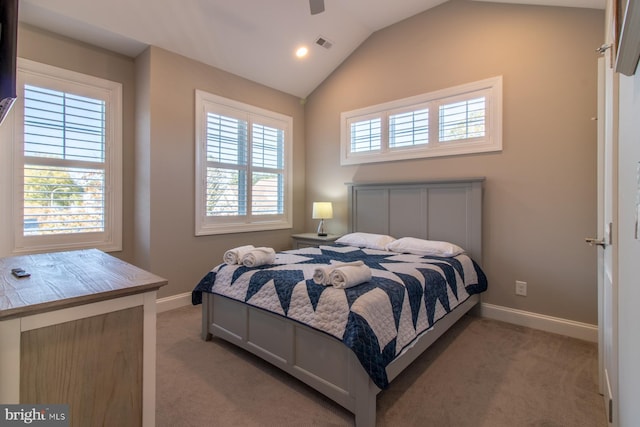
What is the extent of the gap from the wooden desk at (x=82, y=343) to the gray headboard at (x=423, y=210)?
2.82 m

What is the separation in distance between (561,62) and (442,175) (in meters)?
1.37

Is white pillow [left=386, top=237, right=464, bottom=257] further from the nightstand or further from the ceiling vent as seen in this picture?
the ceiling vent

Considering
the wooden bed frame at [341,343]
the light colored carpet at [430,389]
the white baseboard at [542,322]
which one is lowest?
the light colored carpet at [430,389]

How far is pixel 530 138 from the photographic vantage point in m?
2.79

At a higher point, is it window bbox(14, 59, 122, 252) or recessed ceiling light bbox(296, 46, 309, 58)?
recessed ceiling light bbox(296, 46, 309, 58)

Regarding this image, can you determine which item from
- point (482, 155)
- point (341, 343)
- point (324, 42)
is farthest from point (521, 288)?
point (324, 42)

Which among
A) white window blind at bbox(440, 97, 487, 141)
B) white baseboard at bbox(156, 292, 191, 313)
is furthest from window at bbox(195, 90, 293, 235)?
white window blind at bbox(440, 97, 487, 141)

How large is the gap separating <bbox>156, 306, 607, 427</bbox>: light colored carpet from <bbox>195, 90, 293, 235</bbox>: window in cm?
158

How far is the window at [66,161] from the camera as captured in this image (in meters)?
2.68

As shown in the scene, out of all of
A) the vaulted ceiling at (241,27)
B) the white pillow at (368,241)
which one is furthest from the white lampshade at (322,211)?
the vaulted ceiling at (241,27)

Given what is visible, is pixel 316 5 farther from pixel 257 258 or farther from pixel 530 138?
pixel 530 138

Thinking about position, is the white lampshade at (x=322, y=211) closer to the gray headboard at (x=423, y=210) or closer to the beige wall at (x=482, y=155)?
the gray headboard at (x=423, y=210)

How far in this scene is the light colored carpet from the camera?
1.64m

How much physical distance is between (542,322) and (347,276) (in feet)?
7.27
